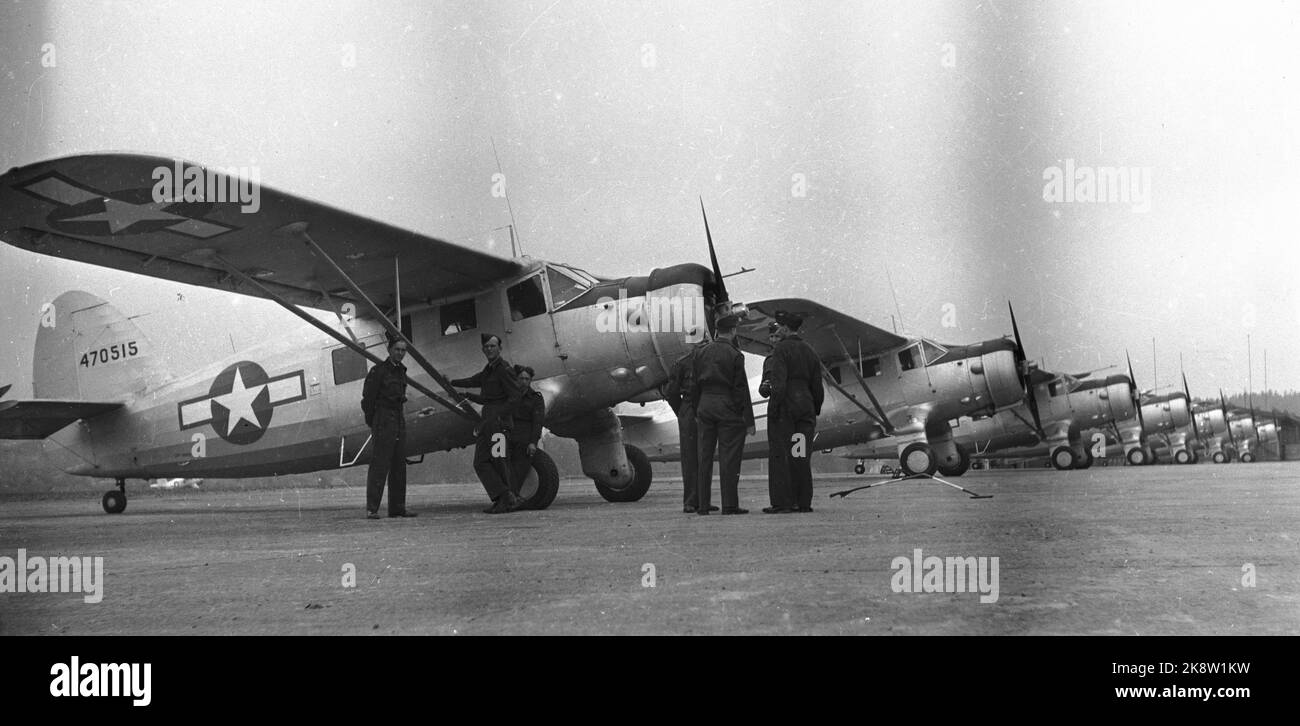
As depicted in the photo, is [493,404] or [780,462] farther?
[493,404]

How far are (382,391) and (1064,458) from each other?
86.9 feet

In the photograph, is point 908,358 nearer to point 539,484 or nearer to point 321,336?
point 539,484

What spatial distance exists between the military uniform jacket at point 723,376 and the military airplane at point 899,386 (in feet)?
34.0

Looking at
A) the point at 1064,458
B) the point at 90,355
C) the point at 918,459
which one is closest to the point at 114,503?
the point at 90,355

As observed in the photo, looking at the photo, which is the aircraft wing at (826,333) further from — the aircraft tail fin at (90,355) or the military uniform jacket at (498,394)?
the aircraft tail fin at (90,355)

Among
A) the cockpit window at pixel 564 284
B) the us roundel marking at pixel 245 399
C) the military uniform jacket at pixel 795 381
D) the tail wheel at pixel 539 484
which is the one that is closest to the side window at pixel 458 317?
the cockpit window at pixel 564 284

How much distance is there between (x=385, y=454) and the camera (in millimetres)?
9109

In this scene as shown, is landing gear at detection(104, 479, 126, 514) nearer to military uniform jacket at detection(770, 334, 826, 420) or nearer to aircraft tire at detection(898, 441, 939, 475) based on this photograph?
military uniform jacket at detection(770, 334, 826, 420)

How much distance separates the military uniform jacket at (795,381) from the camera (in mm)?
9023

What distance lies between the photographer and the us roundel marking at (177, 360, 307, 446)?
11.7 meters

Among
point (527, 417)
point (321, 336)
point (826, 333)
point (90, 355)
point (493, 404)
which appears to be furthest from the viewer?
point (826, 333)
